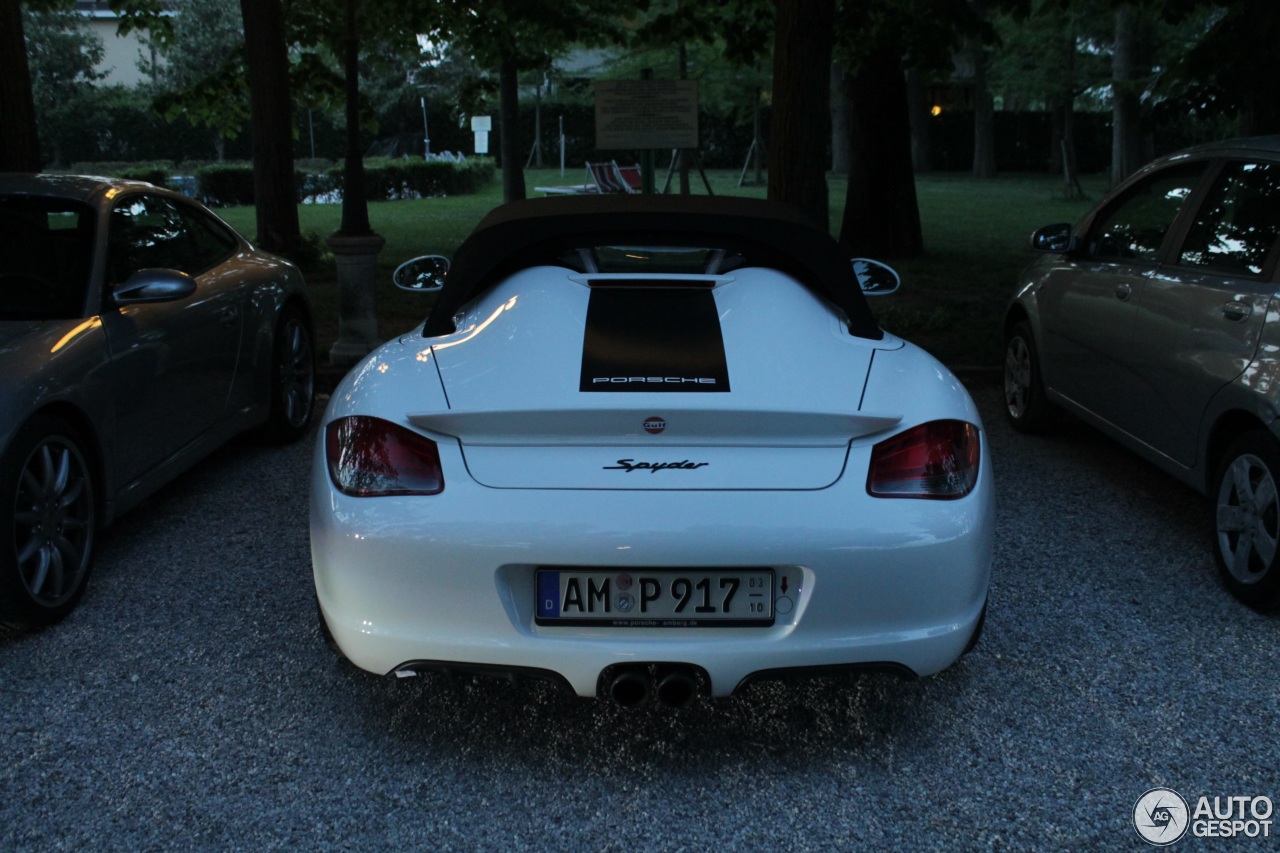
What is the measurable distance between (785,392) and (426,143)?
4967cm

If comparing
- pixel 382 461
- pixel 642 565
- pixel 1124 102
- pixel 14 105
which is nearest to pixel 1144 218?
pixel 642 565

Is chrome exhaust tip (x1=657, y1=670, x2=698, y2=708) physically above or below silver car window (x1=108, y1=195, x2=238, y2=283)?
below

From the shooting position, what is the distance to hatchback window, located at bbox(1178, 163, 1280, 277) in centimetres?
→ 470

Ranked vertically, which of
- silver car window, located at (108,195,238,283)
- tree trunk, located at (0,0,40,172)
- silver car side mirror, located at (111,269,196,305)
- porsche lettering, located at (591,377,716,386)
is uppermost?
tree trunk, located at (0,0,40,172)

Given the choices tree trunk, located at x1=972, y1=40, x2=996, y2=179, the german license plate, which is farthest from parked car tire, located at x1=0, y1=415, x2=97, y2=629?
tree trunk, located at x1=972, y1=40, x2=996, y2=179

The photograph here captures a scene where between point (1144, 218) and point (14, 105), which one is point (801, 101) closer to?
point (1144, 218)

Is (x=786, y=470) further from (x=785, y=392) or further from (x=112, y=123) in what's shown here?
(x=112, y=123)

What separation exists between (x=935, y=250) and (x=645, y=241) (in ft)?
44.1

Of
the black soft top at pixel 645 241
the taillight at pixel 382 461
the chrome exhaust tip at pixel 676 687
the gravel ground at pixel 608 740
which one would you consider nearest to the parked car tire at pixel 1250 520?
the gravel ground at pixel 608 740

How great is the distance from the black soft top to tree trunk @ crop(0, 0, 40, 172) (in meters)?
5.59

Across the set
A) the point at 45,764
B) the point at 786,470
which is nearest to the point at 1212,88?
the point at 786,470

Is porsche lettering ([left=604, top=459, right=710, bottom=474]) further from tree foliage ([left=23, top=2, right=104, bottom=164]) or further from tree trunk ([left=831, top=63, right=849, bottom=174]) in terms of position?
tree foliage ([left=23, top=2, right=104, bottom=164])

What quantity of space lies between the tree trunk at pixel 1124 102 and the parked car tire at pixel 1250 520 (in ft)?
85.2

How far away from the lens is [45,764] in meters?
3.27
